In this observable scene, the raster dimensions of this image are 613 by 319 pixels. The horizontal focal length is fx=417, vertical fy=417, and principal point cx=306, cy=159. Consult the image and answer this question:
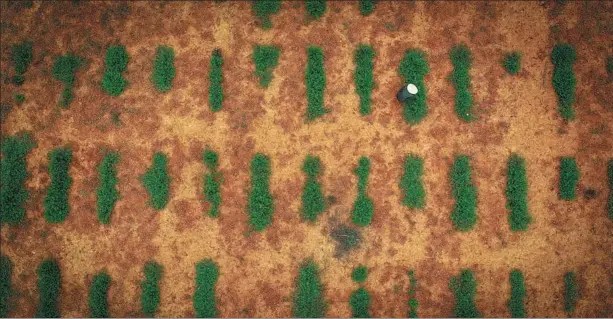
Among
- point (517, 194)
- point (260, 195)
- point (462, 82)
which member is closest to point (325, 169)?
point (260, 195)

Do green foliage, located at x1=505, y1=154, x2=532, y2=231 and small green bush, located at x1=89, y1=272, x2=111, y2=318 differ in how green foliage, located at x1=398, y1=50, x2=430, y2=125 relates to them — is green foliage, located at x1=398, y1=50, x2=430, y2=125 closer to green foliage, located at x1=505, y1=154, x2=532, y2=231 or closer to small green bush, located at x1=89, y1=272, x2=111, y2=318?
green foliage, located at x1=505, y1=154, x2=532, y2=231

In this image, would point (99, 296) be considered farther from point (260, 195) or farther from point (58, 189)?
point (260, 195)

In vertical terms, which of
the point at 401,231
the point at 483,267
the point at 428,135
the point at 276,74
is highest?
the point at 276,74

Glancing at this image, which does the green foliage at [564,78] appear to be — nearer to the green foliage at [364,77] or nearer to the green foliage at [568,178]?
the green foliage at [568,178]

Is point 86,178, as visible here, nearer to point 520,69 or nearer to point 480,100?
point 480,100

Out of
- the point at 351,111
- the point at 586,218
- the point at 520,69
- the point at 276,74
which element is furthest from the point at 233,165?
the point at 586,218

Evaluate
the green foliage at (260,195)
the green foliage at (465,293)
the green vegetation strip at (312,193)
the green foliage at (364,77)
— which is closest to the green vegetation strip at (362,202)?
the green vegetation strip at (312,193)
